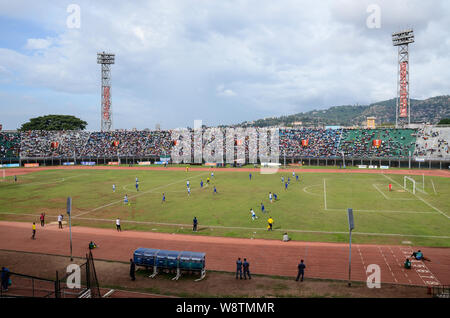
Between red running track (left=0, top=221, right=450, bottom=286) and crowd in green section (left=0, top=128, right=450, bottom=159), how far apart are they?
60.7 m

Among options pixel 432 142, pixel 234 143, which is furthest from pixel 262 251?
pixel 432 142

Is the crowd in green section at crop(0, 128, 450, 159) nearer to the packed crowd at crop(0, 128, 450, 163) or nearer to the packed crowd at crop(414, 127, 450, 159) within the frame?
the packed crowd at crop(0, 128, 450, 163)

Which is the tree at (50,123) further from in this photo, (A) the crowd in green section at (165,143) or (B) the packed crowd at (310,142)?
(B) the packed crowd at (310,142)

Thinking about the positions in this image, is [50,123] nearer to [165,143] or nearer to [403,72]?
[165,143]

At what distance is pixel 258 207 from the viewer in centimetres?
3422

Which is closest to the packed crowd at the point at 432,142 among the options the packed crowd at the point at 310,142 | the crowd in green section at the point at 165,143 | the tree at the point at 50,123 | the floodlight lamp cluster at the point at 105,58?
the crowd in green section at the point at 165,143

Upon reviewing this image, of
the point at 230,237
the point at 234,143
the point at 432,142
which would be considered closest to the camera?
the point at 230,237

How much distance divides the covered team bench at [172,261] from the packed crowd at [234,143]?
2698 inches

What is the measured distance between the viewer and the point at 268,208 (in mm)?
33875

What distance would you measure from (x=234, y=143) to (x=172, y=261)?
7546 centimetres

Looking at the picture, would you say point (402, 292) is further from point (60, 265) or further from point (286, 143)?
point (286, 143)

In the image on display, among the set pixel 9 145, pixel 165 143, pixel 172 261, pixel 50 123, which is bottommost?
pixel 172 261

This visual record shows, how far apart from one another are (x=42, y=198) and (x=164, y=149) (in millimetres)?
54442

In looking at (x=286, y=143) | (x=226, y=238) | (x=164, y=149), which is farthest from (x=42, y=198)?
(x=286, y=143)
